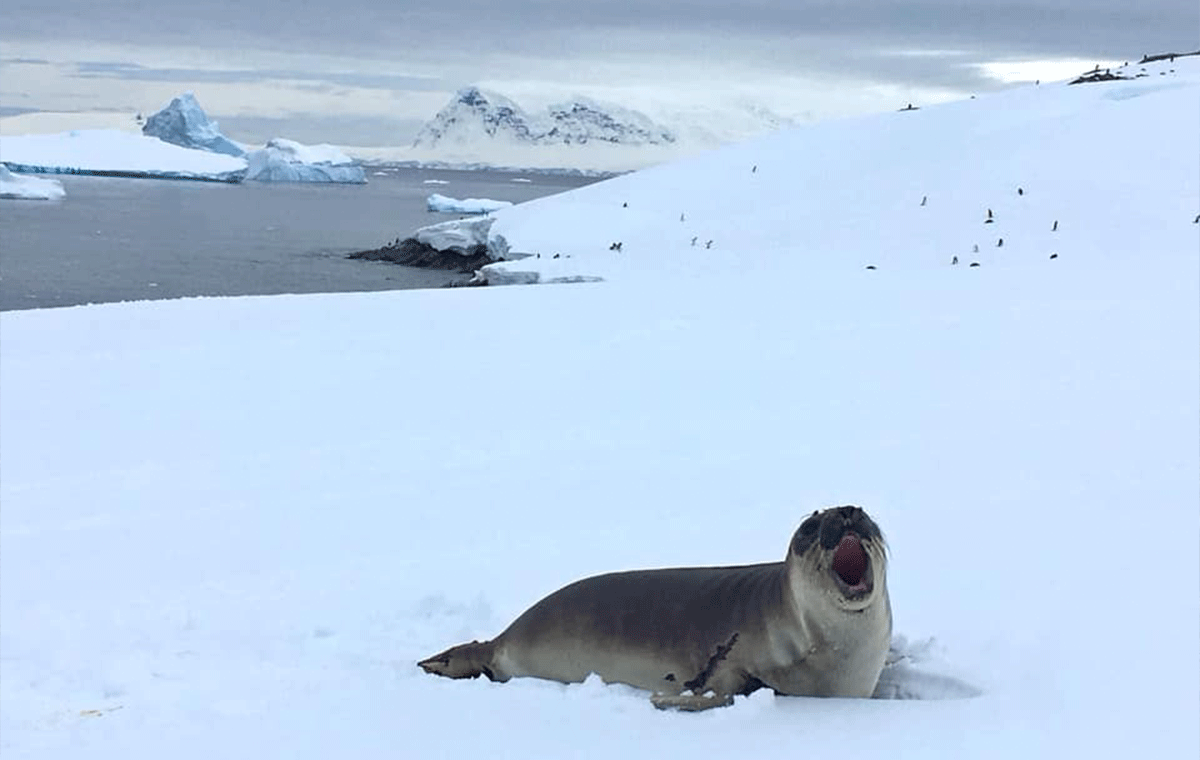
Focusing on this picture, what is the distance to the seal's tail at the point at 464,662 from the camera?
13.0ft

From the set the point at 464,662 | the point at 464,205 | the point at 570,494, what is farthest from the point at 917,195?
the point at 464,205

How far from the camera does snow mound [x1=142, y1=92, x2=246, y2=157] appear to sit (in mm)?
105412

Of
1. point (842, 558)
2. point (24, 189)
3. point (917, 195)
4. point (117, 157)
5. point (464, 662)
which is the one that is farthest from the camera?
point (117, 157)

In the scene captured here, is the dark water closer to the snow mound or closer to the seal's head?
the seal's head

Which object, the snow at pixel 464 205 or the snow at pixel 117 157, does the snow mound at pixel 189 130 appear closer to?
the snow at pixel 117 157

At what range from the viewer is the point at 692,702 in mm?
3393

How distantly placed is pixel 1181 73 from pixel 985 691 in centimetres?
2375

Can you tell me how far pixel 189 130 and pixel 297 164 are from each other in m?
18.5

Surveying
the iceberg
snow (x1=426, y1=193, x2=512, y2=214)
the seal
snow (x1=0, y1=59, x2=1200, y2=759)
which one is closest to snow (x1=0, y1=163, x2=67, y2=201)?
snow (x1=426, y1=193, x2=512, y2=214)

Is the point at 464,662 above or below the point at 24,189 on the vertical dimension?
below

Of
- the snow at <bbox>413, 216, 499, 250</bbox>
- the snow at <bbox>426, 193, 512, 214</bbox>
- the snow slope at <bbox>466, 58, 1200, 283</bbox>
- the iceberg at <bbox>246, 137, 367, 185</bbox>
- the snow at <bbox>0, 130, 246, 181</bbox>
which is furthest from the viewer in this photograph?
the snow at <bbox>0, 130, 246, 181</bbox>

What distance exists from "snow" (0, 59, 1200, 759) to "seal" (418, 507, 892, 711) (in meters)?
0.13

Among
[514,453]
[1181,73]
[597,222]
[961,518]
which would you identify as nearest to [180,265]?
[597,222]

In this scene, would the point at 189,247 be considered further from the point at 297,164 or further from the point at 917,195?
the point at 297,164
